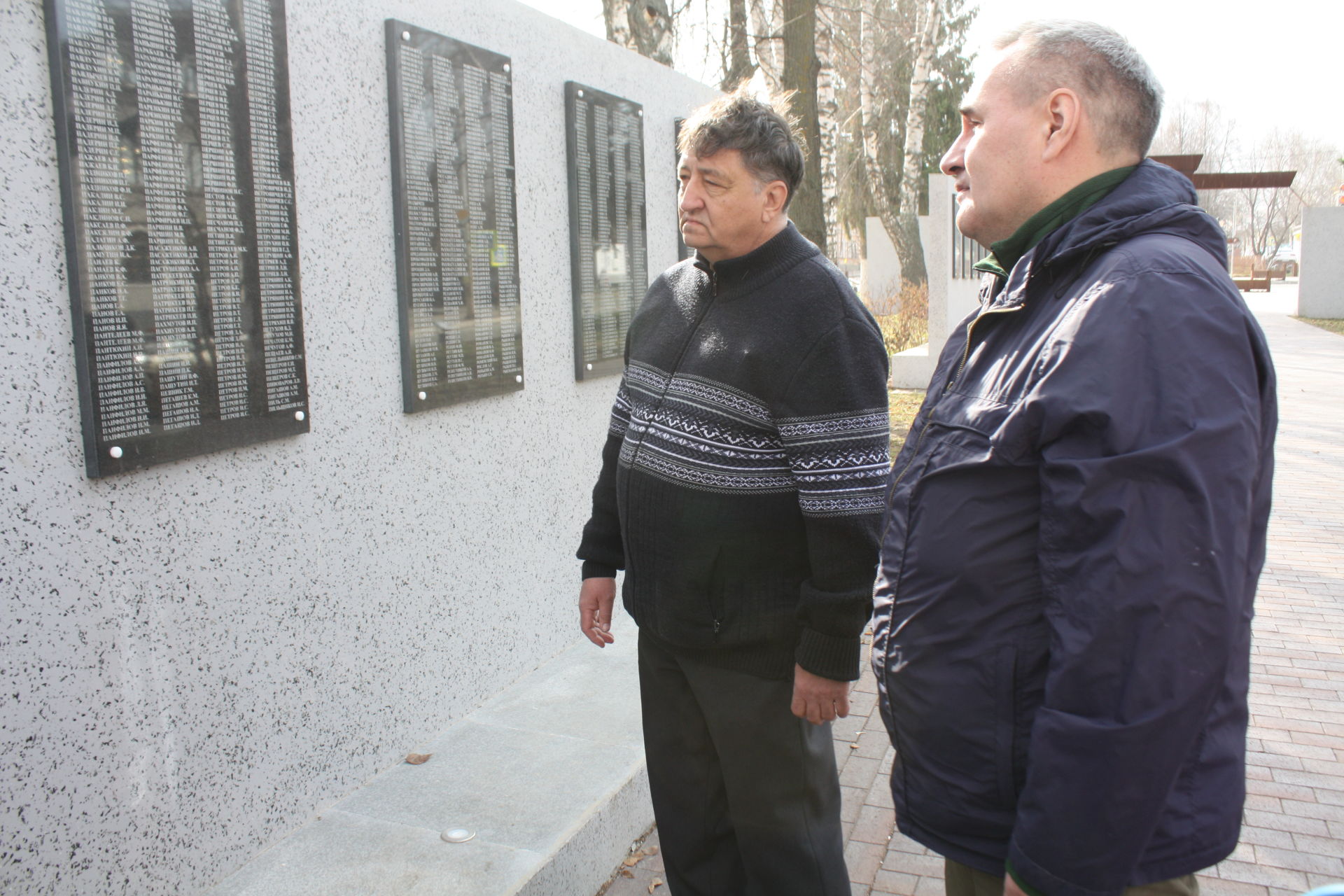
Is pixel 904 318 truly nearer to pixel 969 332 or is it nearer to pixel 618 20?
pixel 618 20

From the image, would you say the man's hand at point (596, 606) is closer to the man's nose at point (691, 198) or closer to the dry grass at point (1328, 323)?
the man's nose at point (691, 198)

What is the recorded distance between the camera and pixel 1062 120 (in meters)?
1.55

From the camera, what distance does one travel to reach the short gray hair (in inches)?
60.4

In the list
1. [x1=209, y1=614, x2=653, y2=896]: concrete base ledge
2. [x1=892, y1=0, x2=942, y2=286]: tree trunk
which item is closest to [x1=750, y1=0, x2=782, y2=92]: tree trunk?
[x1=892, y1=0, x2=942, y2=286]: tree trunk

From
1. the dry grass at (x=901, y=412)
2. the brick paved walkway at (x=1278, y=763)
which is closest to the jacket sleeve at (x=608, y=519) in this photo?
the brick paved walkway at (x=1278, y=763)

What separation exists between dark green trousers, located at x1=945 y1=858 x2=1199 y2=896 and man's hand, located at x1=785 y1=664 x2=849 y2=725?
0.56m

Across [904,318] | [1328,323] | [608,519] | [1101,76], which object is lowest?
[1328,323]

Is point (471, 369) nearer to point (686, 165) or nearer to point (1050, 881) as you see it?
point (686, 165)

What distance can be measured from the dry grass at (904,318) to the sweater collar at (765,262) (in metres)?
14.2

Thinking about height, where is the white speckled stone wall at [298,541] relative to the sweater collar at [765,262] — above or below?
below

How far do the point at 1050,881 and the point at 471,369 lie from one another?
2.73 metres

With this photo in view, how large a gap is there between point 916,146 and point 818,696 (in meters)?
21.0

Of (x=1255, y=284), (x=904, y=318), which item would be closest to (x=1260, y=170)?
(x=1255, y=284)

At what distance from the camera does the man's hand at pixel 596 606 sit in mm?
2846
